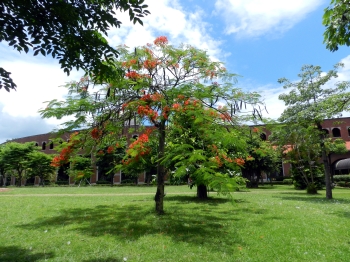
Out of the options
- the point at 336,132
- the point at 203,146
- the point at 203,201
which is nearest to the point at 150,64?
the point at 203,146

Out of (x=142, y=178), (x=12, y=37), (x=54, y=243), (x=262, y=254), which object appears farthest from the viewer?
(x=142, y=178)

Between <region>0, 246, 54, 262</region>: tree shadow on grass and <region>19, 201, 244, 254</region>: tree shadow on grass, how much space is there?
175 cm

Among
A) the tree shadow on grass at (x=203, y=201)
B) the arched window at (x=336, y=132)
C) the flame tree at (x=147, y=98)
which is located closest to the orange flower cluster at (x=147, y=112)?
the flame tree at (x=147, y=98)

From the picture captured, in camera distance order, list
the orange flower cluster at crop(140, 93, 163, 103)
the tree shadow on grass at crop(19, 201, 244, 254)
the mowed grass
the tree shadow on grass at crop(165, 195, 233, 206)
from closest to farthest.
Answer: the mowed grass
the tree shadow on grass at crop(19, 201, 244, 254)
the orange flower cluster at crop(140, 93, 163, 103)
the tree shadow on grass at crop(165, 195, 233, 206)

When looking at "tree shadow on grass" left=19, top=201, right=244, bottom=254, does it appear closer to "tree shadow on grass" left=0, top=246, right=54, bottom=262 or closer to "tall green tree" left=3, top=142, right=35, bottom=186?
"tree shadow on grass" left=0, top=246, right=54, bottom=262

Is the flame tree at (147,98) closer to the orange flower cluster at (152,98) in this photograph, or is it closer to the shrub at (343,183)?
the orange flower cluster at (152,98)

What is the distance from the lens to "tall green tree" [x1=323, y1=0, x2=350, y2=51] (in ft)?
16.0

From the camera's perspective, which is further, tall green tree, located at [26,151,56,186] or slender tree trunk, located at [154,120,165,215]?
tall green tree, located at [26,151,56,186]

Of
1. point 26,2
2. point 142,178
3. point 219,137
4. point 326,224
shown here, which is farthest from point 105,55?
point 142,178

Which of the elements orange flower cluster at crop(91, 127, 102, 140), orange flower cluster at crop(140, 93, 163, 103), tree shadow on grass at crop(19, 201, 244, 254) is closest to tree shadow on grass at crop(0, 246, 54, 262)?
tree shadow on grass at crop(19, 201, 244, 254)

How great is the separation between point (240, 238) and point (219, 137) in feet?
8.98

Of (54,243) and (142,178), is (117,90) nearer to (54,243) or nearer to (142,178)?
(54,243)

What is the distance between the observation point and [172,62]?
10367mm

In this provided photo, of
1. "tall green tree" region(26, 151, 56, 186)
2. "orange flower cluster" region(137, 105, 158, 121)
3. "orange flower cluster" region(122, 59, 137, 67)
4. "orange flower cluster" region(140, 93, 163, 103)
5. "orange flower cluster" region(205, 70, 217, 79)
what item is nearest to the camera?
"orange flower cluster" region(137, 105, 158, 121)
